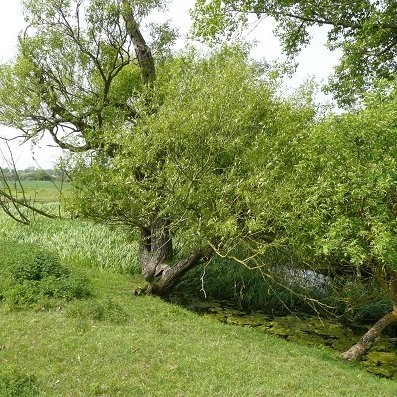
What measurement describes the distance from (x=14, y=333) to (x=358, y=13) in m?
15.0

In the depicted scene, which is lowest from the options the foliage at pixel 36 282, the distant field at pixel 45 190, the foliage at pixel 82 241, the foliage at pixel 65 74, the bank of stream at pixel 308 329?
the bank of stream at pixel 308 329

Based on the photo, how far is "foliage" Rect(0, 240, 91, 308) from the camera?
427 inches

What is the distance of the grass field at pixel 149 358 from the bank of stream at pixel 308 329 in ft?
3.93

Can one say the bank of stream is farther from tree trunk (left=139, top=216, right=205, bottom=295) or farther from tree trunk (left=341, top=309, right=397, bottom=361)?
tree trunk (left=139, top=216, right=205, bottom=295)

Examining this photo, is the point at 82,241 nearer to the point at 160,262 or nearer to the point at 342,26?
the point at 160,262

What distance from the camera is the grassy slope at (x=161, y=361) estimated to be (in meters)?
6.94

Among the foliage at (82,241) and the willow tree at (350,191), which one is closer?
the willow tree at (350,191)

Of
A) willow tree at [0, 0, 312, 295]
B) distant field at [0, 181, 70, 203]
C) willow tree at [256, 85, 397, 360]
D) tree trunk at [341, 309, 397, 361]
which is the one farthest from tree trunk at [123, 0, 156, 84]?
tree trunk at [341, 309, 397, 361]

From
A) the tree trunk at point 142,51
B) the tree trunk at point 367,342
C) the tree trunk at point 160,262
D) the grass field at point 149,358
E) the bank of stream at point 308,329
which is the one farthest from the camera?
the tree trunk at point 142,51

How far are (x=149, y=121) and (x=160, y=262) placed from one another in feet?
17.1

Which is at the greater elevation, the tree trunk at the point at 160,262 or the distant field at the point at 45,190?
the distant field at the point at 45,190

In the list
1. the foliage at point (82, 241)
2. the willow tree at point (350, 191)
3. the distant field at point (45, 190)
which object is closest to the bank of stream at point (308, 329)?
the willow tree at point (350, 191)

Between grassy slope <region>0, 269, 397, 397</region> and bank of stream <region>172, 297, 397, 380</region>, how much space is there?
4.90 ft

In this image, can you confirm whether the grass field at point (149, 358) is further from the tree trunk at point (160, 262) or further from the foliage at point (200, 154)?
the foliage at point (200, 154)
